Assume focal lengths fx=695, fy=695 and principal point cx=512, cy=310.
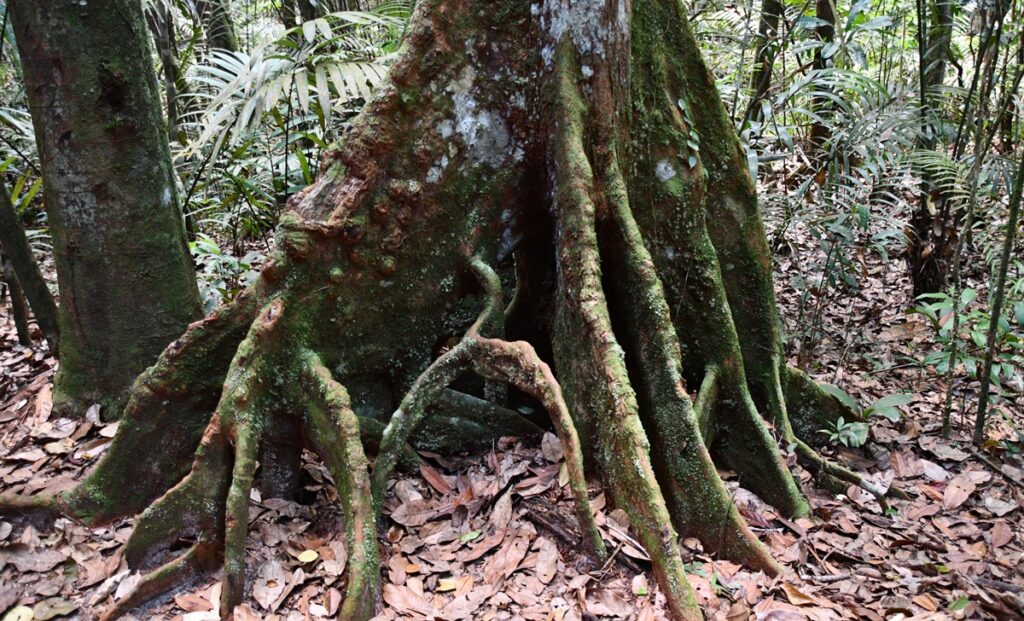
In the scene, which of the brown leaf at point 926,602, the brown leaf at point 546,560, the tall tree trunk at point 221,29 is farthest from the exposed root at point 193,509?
the tall tree trunk at point 221,29

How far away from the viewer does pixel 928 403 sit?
15.9 feet

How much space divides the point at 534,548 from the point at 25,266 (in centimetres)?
369

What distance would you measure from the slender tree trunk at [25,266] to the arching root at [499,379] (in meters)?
2.83

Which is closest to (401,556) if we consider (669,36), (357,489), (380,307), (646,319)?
(357,489)

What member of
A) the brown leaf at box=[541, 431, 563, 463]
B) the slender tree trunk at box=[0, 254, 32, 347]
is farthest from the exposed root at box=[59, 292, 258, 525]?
the slender tree trunk at box=[0, 254, 32, 347]

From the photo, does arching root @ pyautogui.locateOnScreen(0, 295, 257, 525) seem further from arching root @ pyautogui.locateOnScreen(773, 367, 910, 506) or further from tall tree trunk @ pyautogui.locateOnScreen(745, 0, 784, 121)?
tall tree trunk @ pyautogui.locateOnScreen(745, 0, 784, 121)

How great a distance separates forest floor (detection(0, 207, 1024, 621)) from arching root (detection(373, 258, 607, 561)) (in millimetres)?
310

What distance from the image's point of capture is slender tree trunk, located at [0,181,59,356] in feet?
14.1

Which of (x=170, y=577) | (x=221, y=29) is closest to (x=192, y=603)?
(x=170, y=577)

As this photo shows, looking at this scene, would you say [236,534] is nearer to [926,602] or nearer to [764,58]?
[926,602]

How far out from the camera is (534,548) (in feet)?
10.4

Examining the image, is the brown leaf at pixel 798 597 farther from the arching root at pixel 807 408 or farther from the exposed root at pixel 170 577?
the exposed root at pixel 170 577

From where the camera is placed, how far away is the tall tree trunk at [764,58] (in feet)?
18.2

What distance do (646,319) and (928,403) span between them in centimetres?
271
